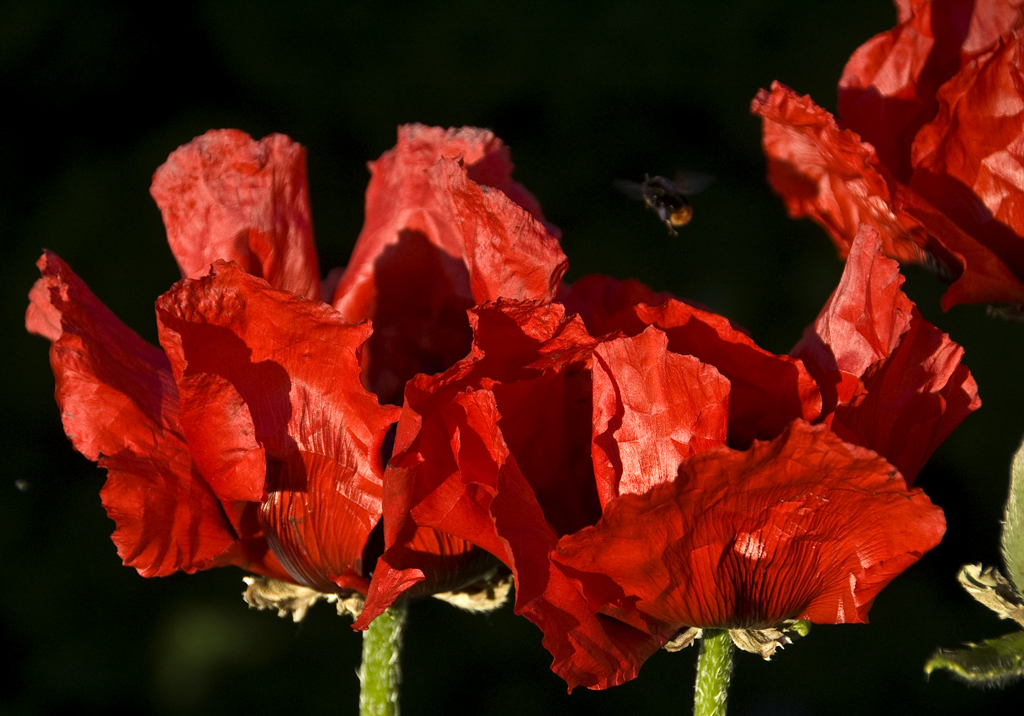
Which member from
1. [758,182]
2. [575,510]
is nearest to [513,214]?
[575,510]

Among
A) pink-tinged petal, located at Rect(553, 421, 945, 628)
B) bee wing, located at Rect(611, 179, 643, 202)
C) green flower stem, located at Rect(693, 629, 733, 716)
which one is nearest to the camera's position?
pink-tinged petal, located at Rect(553, 421, 945, 628)

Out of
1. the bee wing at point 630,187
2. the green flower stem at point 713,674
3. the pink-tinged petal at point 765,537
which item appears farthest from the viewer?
the bee wing at point 630,187

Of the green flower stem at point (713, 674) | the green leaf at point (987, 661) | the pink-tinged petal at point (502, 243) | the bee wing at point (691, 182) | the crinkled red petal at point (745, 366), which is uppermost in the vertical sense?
the pink-tinged petal at point (502, 243)

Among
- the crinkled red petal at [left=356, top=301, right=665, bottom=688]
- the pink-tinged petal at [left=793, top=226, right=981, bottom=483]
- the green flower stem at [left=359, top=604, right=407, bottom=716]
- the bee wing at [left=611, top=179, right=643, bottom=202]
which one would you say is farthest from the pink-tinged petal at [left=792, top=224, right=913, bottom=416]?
the bee wing at [left=611, top=179, right=643, bottom=202]

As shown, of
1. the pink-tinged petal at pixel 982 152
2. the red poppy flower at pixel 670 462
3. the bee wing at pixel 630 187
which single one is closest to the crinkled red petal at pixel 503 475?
the red poppy flower at pixel 670 462

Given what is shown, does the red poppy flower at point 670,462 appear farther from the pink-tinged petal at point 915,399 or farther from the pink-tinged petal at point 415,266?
the pink-tinged petal at point 415,266

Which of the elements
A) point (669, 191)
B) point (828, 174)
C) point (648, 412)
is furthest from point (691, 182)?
point (648, 412)

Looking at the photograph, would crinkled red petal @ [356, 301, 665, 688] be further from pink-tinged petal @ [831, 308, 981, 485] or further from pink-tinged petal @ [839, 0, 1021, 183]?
pink-tinged petal @ [839, 0, 1021, 183]

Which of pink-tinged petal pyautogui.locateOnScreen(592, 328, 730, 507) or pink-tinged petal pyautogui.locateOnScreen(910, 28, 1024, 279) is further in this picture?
pink-tinged petal pyautogui.locateOnScreen(910, 28, 1024, 279)
